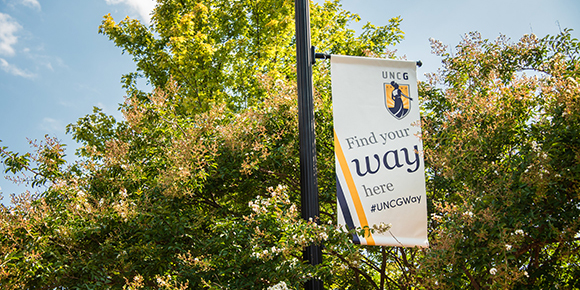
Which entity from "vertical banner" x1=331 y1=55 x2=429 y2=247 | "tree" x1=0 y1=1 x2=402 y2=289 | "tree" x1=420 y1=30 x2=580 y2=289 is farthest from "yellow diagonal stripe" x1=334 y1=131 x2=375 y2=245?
"tree" x1=420 y1=30 x2=580 y2=289

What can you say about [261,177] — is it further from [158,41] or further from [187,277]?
[158,41]

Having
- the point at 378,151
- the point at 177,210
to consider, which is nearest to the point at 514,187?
the point at 378,151

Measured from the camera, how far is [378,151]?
14.8ft

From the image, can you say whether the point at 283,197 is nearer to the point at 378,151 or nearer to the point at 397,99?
the point at 378,151

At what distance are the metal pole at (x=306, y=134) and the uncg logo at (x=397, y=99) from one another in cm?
87

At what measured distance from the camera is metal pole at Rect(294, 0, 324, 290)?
4.23m

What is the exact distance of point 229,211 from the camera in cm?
570

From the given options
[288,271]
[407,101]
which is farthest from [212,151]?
[407,101]

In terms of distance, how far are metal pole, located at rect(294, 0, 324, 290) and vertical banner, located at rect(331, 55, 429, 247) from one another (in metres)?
0.28

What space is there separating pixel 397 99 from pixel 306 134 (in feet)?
3.69

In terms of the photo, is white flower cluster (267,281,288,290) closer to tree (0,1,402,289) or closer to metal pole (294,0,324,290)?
tree (0,1,402,289)

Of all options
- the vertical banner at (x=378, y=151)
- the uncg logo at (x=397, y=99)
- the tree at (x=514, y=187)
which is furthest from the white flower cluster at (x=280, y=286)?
the uncg logo at (x=397, y=99)

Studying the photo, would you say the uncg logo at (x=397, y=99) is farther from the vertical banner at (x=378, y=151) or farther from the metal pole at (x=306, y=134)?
the metal pole at (x=306, y=134)

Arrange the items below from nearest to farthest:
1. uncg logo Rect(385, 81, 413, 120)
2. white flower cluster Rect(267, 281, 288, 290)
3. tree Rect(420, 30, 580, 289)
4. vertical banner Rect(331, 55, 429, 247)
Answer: tree Rect(420, 30, 580, 289) < white flower cluster Rect(267, 281, 288, 290) < vertical banner Rect(331, 55, 429, 247) < uncg logo Rect(385, 81, 413, 120)
